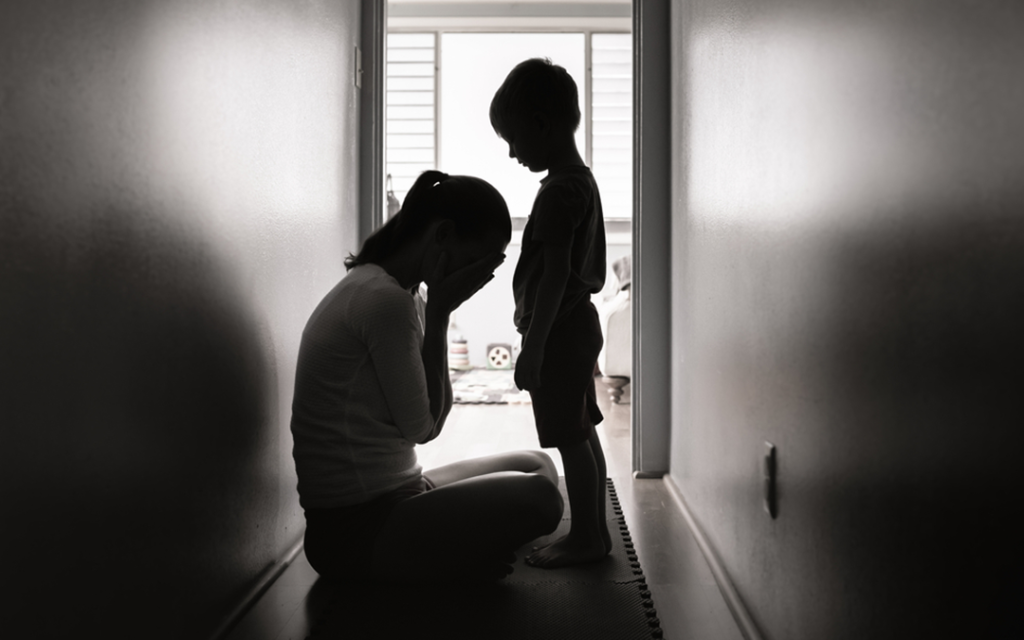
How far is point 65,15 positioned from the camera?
71 cm

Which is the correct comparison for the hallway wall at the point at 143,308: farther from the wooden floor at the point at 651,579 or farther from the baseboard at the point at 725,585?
the baseboard at the point at 725,585

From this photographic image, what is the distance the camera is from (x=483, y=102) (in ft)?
17.2

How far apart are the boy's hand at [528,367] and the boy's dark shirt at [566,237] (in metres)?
0.10

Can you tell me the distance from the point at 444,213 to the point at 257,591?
2.33 feet

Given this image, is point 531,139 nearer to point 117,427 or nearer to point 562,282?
point 562,282

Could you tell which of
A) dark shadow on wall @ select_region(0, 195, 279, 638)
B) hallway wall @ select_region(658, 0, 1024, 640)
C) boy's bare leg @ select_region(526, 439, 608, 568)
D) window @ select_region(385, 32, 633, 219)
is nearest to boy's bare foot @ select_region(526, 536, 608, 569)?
boy's bare leg @ select_region(526, 439, 608, 568)

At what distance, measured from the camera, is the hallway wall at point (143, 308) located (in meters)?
0.66

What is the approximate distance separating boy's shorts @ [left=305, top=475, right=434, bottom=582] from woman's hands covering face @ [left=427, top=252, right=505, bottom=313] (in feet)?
1.10

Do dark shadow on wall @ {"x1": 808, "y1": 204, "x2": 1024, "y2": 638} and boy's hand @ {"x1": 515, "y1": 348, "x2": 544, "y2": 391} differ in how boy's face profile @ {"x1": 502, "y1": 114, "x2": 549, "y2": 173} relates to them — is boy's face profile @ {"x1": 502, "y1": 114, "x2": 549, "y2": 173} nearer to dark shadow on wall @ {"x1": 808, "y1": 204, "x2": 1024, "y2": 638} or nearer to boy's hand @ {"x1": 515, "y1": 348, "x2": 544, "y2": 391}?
boy's hand @ {"x1": 515, "y1": 348, "x2": 544, "y2": 391}

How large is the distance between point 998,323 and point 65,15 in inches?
32.6

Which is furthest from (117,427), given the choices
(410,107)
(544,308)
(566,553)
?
(410,107)

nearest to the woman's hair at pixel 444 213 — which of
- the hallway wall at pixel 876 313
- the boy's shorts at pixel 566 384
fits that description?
the boy's shorts at pixel 566 384

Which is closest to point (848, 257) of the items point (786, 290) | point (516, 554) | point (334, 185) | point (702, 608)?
point (786, 290)

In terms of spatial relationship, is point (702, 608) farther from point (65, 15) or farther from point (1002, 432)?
point (65, 15)
